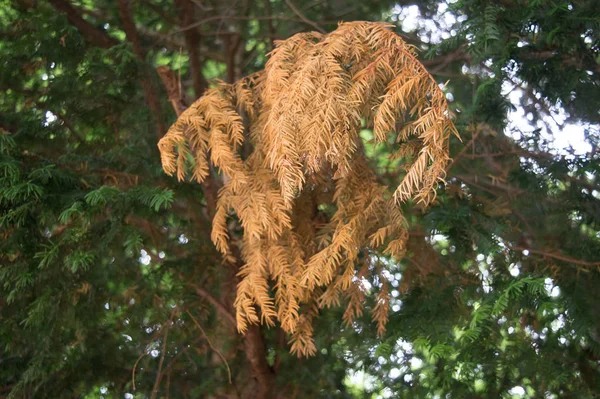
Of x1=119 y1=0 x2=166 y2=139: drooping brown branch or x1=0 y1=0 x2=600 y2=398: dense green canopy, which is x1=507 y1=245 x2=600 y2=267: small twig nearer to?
x1=0 y1=0 x2=600 y2=398: dense green canopy

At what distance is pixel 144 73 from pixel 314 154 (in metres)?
2.09

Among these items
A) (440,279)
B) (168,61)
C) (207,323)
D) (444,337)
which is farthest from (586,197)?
(168,61)

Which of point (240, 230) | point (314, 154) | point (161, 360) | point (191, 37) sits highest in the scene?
point (191, 37)

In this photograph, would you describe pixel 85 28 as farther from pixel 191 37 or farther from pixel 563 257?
pixel 563 257

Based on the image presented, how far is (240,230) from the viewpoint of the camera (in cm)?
455

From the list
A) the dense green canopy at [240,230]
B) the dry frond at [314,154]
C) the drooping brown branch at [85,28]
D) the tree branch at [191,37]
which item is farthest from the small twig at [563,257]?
the drooping brown branch at [85,28]

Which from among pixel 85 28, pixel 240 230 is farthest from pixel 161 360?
pixel 85 28

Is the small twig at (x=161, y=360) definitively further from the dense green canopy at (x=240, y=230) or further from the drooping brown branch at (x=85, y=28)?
the drooping brown branch at (x=85, y=28)

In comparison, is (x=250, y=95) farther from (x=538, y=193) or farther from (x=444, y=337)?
(x=538, y=193)

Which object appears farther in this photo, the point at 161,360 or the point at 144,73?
the point at 161,360

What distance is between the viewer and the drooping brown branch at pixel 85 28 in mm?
5074

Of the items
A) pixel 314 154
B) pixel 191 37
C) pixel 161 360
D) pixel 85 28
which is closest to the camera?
pixel 314 154

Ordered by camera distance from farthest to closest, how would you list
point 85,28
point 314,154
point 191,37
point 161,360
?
point 191,37, point 85,28, point 161,360, point 314,154

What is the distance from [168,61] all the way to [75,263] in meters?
2.88
